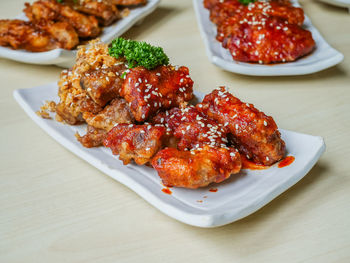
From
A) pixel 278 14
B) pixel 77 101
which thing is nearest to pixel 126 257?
pixel 77 101

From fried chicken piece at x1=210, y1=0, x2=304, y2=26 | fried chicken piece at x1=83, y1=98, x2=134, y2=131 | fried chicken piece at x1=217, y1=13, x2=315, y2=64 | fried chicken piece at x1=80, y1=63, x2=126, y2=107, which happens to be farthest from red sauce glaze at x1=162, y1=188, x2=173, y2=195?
fried chicken piece at x1=210, y1=0, x2=304, y2=26

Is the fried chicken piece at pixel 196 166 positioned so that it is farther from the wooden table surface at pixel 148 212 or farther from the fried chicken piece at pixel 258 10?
the fried chicken piece at pixel 258 10

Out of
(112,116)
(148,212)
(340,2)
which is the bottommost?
(340,2)

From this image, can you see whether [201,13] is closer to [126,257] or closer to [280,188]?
[280,188]

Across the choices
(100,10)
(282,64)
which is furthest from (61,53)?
(282,64)

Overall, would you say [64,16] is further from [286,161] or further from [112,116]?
[286,161]

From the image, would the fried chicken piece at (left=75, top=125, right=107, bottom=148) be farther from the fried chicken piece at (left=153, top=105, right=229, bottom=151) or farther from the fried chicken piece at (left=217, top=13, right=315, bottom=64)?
the fried chicken piece at (left=217, top=13, right=315, bottom=64)
